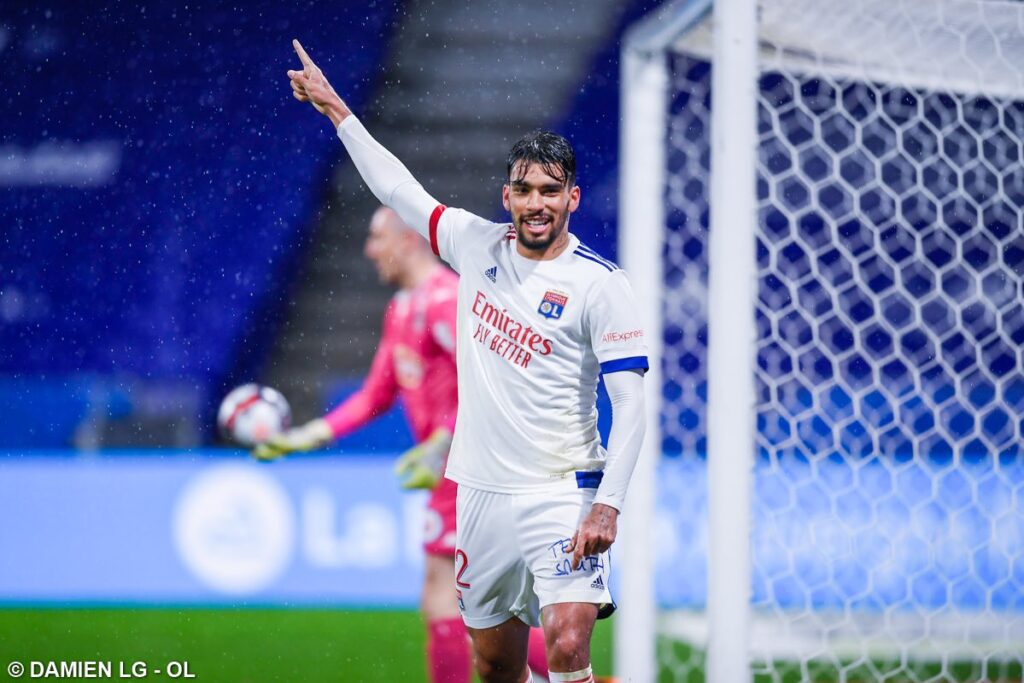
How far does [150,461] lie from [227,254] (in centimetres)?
122

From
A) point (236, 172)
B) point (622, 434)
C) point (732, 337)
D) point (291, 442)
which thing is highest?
point (236, 172)

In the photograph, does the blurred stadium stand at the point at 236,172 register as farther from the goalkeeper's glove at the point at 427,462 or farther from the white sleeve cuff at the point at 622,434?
the white sleeve cuff at the point at 622,434

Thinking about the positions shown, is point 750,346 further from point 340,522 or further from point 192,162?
point 192,162

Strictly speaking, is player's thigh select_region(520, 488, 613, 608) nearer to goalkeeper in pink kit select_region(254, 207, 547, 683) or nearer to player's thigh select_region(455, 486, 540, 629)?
player's thigh select_region(455, 486, 540, 629)

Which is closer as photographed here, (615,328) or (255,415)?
(615,328)

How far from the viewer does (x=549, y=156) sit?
2125mm

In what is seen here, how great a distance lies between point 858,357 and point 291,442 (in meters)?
3.00

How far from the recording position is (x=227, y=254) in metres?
5.30

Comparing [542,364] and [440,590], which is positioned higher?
[542,364]

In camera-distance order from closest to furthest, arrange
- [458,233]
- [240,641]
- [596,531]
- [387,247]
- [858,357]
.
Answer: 1. [596,531]
2. [458,233]
3. [387,247]
4. [240,641]
5. [858,357]

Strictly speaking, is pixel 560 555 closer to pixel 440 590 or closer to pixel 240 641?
pixel 440 590

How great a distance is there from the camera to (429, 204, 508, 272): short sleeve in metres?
2.29

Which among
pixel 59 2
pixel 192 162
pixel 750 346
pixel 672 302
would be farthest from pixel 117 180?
pixel 750 346

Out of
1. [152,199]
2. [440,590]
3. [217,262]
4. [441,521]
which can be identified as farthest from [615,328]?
[152,199]
